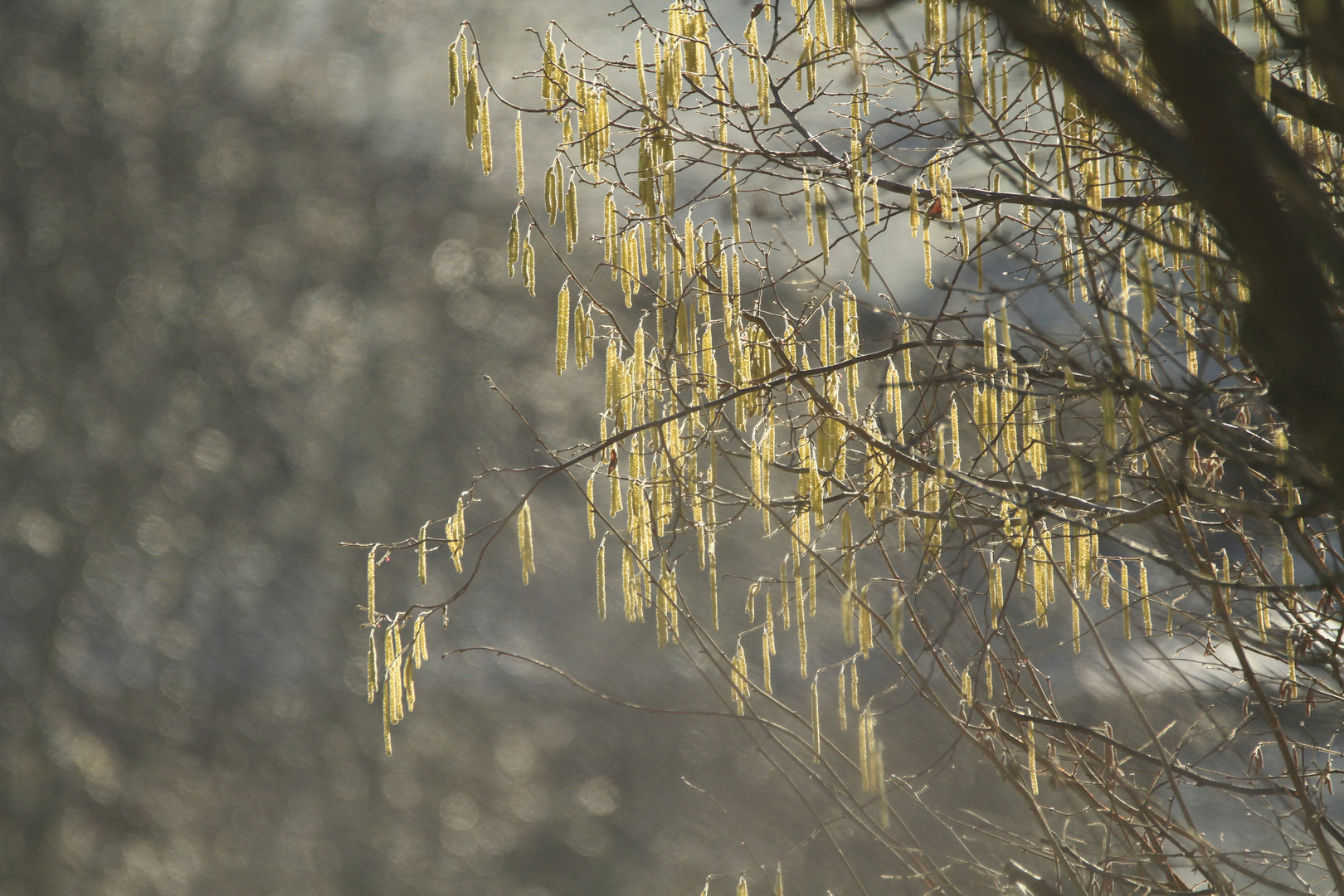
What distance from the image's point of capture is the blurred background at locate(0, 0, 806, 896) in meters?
3.89

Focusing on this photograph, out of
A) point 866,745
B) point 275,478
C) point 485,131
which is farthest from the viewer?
point 275,478

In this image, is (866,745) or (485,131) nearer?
(866,745)

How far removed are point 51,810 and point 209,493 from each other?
1301 millimetres

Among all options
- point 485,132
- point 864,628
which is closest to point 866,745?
point 864,628

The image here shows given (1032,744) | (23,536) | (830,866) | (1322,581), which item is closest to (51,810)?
(23,536)

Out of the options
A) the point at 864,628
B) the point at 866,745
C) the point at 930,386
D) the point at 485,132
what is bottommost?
the point at 866,745

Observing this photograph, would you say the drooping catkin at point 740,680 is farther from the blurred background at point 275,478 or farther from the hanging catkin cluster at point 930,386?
the blurred background at point 275,478

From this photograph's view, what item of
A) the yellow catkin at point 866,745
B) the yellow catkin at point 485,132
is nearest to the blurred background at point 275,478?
the yellow catkin at point 866,745

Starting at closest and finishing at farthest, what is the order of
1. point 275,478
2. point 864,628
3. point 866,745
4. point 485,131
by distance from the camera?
point 866,745, point 864,628, point 485,131, point 275,478

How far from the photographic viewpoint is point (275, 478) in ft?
14.8

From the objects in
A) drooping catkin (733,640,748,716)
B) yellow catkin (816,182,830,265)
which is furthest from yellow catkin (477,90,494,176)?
drooping catkin (733,640,748,716)

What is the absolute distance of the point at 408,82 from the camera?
4996 millimetres

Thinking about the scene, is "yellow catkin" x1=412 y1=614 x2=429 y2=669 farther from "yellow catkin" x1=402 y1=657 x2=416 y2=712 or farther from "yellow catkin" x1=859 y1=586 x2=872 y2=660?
"yellow catkin" x1=859 y1=586 x2=872 y2=660

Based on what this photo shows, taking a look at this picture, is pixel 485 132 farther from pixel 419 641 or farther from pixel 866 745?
pixel 866 745
